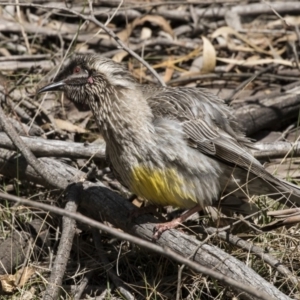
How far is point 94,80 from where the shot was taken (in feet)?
19.6

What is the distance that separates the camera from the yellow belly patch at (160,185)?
5594mm

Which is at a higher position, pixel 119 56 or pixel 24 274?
pixel 119 56

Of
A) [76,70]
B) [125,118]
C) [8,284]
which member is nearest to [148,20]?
[76,70]

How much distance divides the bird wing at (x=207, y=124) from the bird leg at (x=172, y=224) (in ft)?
1.45

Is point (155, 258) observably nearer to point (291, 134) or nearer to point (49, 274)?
point (49, 274)

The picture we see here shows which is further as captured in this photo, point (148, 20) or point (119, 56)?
point (148, 20)

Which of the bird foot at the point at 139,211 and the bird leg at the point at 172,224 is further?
the bird foot at the point at 139,211

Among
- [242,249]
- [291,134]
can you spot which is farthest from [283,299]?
[291,134]

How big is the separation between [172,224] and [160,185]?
0.99ft

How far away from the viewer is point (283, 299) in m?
4.82

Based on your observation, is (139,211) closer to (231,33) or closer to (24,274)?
(24,274)

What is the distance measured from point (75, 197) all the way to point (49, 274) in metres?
0.63

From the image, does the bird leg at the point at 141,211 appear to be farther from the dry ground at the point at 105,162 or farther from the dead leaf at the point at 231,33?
the dead leaf at the point at 231,33

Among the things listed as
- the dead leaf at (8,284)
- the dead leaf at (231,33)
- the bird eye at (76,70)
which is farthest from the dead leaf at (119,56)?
the dead leaf at (8,284)
